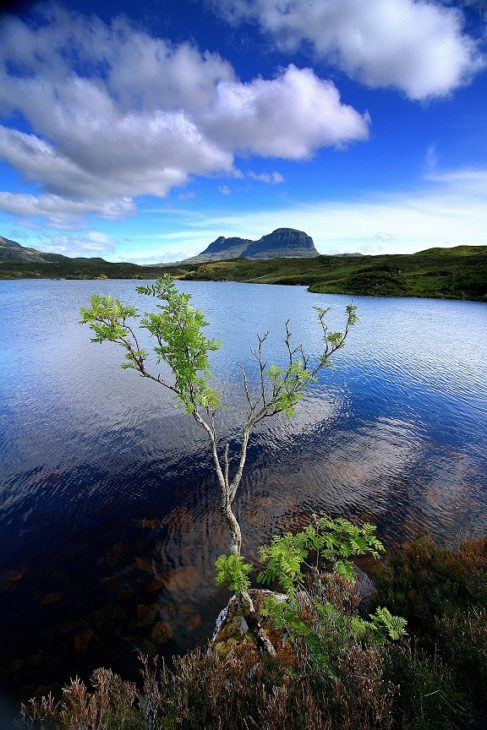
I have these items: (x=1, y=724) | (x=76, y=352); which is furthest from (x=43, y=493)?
(x=76, y=352)

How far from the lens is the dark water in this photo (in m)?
14.5

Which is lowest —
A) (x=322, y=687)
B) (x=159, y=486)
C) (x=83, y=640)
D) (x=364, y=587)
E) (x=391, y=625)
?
(x=159, y=486)

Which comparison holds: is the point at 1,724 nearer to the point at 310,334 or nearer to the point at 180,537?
the point at 180,537

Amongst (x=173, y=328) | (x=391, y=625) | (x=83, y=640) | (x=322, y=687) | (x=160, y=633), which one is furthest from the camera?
(x=160, y=633)

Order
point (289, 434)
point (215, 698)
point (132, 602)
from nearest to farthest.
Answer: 1. point (215, 698)
2. point (132, 602)
3. point (289, 434)

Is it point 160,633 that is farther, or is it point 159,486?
point 159,486

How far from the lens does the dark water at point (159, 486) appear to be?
47.6 ft

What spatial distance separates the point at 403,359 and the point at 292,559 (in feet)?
162

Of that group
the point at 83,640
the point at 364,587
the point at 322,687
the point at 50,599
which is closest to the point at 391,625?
the point at 322,687

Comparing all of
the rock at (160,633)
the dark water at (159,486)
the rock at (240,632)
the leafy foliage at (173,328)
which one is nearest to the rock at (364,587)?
the rock at (240,632)

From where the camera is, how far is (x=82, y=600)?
50.6ft

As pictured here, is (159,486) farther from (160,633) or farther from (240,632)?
(240,632)

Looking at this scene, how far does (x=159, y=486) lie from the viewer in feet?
75.6

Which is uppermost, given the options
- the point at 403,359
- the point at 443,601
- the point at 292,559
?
the point at 292,559
